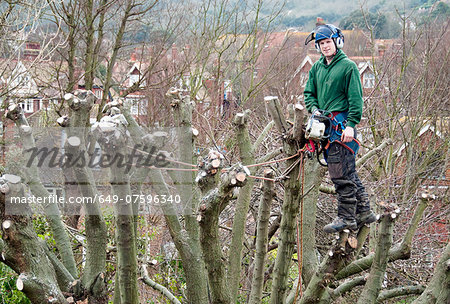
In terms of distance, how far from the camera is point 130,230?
3.63 metres

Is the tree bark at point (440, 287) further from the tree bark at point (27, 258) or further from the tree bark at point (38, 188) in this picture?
the tree bark at point (38, 188)

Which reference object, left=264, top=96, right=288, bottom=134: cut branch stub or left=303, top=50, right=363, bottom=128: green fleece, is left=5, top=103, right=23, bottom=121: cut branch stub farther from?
left=303, top=50, right=363, bottom=128: green fleece

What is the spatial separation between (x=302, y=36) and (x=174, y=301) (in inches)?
837

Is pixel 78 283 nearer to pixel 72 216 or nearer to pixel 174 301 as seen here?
pixel 174 301

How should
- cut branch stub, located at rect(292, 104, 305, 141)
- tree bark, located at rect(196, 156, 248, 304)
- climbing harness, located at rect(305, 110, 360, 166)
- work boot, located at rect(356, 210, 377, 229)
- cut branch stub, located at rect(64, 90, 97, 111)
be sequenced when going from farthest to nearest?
work boot, located at rect(356, 210, 377, 229), cut branch stub, located at rect(64, 90, 97, 111), climbing harness, located at rect(305, 110, 360, 166), cut branch stub, located at rect(292, 104, 305, 141), tree bark, located at rect(196, 156, 248, 304)

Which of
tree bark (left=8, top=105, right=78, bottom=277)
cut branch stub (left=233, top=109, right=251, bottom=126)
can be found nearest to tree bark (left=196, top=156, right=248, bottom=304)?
cut branch stub (left=233, top=109, right=251, bottom=126)

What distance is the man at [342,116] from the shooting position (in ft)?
13.1

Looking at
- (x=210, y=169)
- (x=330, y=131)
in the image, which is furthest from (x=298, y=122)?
(x=210, y=169)

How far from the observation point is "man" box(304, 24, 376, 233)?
3.98 m

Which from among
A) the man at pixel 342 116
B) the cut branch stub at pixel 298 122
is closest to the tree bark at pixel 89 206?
the cut branch stub at pixel 298 122

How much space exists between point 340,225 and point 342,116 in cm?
91

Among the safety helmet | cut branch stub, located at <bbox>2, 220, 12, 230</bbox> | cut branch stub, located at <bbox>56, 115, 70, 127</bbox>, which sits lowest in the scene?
cut branch stub, located at <bbox>2, 220, 12, 230</bbox>

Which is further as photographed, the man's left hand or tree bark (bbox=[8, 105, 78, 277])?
tree bark (bbox=[8, 105, 78, 277])

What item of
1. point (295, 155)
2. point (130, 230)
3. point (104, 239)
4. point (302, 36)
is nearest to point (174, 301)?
point (104, 239)
